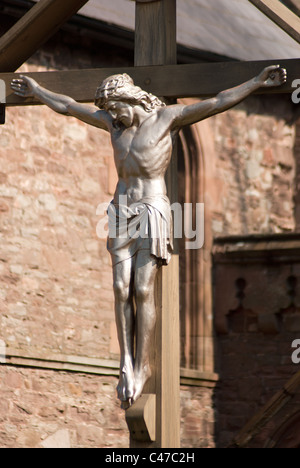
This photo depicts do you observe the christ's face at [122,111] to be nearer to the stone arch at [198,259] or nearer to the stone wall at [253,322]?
the stone wall at [253,322]

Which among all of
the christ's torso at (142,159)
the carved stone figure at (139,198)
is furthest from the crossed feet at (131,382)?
the christ's torso at (142,159)

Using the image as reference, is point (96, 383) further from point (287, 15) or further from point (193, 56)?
point (287, 15)

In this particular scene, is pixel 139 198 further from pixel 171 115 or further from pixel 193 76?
pixel 193 76

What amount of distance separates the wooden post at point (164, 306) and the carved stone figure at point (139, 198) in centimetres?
7

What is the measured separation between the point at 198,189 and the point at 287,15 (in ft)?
28.1

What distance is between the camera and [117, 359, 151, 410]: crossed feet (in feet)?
25.2

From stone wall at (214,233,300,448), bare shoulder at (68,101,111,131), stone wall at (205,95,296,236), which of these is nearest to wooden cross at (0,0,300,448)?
bare shoulder at (68,101,111,131)

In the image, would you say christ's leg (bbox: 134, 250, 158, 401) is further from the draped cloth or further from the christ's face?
the christ's face

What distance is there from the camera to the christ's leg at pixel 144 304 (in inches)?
307

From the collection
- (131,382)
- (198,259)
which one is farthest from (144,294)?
(198,259)

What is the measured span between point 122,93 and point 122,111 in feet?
0.33

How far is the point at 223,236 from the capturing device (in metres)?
16.8

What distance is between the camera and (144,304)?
25.7 ft
